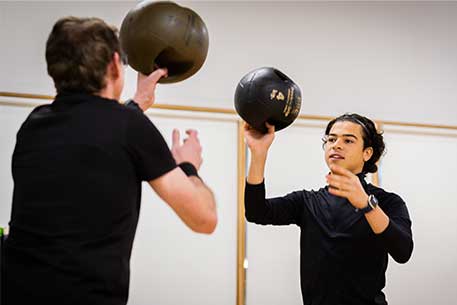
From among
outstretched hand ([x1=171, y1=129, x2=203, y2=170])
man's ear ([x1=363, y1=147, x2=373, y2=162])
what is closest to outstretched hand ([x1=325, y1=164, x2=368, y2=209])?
man's ear ([x1=363, y1=147, x2=373, y2=162])

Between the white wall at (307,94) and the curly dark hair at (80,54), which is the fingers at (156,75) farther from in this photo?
the white wall at (307,94)

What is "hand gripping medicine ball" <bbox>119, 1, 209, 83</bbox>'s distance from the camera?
5.45 ft

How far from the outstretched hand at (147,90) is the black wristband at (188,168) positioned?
31 cm

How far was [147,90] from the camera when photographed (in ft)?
5.32

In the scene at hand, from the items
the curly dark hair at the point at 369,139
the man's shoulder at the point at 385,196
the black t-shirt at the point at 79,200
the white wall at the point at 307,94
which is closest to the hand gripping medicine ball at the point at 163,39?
the black t-shirt at the point at 79,200

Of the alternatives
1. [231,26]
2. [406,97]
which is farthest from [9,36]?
[406,97]

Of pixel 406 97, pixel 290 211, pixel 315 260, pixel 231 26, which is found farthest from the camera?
pixel 406 97

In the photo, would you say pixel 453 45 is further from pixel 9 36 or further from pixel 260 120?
pixel 9 36

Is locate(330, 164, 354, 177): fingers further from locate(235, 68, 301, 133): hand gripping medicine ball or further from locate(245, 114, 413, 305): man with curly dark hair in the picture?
locate(235, 68, 301, 133): hand gripping medicine ball

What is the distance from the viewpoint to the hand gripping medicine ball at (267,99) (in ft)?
6.51

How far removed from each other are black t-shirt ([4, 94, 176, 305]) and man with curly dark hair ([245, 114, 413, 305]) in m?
0.94

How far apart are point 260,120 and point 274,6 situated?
80.0 inches

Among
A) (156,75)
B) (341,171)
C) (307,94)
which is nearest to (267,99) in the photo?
(341,171)

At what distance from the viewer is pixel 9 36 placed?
3.25 metres
